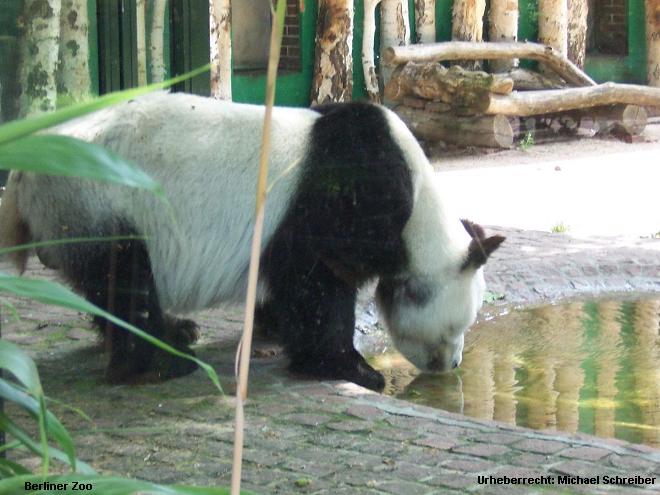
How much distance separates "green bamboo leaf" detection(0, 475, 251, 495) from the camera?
5.68 feet

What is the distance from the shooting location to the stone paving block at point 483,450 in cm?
409

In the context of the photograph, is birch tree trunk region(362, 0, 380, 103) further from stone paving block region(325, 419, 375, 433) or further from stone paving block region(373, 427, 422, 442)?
stone paving block region(373, 427, 422, 442)

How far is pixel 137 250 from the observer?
507 cm

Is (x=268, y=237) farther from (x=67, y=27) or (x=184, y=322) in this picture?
(x=67, y=27)

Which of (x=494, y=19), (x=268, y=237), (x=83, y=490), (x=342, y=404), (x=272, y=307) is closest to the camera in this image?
(x=83, y=490)

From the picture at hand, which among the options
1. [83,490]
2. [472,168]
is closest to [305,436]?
[83,490]

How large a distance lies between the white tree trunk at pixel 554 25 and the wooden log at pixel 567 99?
1660mm

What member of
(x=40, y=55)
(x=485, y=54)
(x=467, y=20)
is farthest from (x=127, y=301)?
(x=467, y=20)

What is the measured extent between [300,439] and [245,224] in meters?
1.29

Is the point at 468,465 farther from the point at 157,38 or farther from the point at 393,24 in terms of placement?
the point at 393,24

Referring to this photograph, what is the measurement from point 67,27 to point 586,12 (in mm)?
13350

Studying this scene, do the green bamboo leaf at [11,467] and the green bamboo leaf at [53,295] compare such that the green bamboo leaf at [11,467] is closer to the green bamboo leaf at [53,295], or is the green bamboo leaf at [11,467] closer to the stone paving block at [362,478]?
the green bamboo leaf at [53,295]

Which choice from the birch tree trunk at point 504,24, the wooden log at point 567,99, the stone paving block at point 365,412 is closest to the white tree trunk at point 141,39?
the stone paving block at point 365,412

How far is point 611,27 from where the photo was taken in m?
21.0
